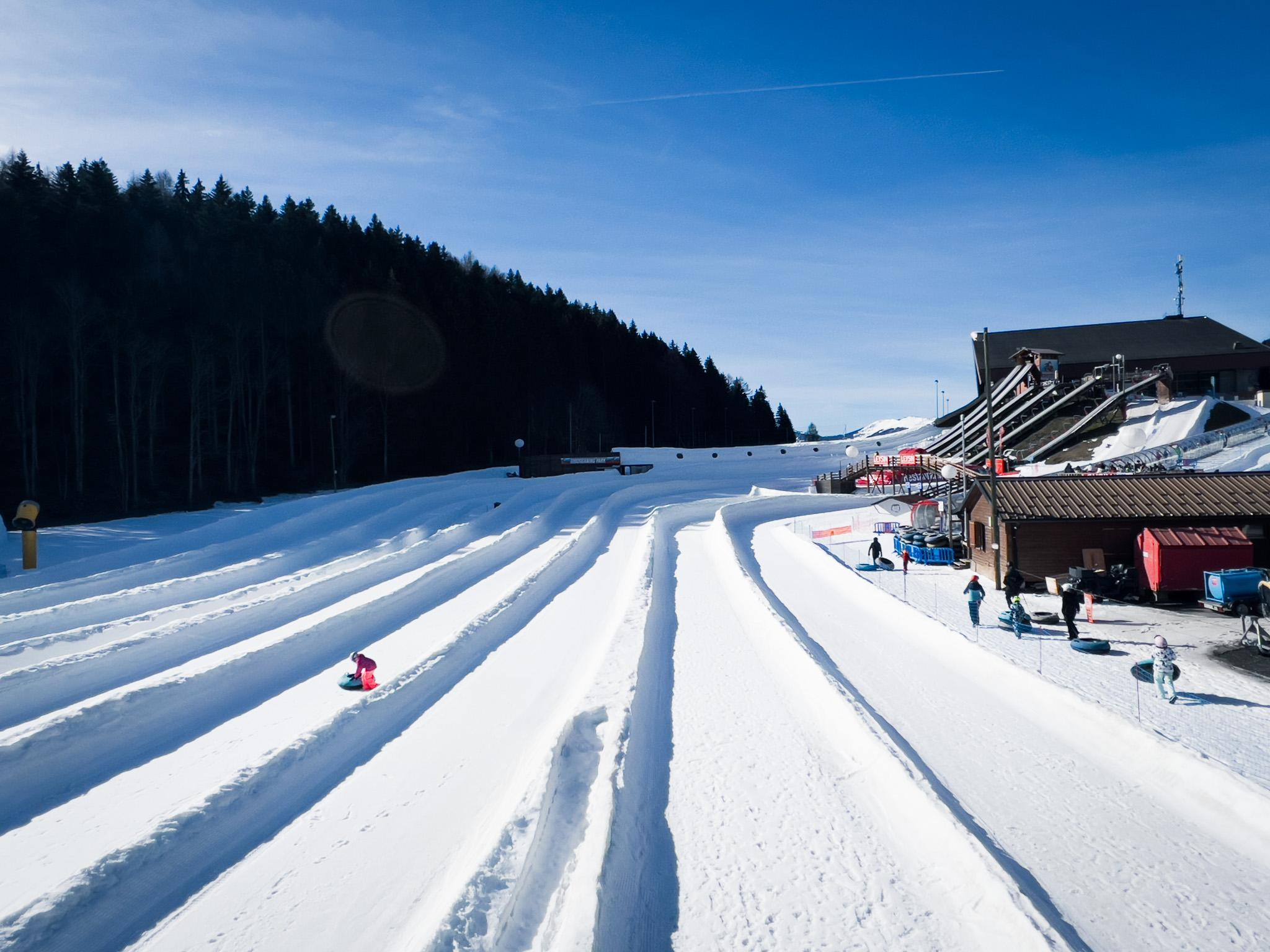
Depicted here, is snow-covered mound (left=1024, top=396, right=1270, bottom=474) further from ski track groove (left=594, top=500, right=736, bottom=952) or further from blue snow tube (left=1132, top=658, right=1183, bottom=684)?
ski track groove (left=594, top=500, right=736, bottom=952)

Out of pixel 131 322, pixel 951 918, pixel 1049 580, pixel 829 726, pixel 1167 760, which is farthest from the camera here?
pixel 131 322

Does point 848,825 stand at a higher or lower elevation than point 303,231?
lower

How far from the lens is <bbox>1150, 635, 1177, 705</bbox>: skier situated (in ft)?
33.3

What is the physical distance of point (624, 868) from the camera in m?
6.32

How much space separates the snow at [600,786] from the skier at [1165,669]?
0.27 meters

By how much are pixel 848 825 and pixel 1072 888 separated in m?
1.94

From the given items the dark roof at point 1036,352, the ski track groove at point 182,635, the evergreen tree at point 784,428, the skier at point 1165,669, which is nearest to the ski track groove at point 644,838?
the skier at point 1165,669

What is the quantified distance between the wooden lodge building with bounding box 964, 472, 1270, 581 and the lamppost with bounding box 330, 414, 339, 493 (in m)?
34.2

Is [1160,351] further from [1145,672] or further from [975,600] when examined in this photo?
[1145,672]

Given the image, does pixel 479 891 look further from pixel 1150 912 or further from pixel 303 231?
pixel 303 231

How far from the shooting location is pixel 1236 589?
15.3m

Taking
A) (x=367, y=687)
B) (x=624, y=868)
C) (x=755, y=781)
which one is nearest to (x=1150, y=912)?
(x=755, y=781)

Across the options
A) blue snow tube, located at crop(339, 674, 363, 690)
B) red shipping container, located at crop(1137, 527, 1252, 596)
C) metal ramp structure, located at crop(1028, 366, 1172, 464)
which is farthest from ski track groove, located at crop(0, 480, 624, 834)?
metal ramp structure, located at crop(1028, 366, 1172, 464)

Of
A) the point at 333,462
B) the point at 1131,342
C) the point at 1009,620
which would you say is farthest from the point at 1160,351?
the point at 333,462
